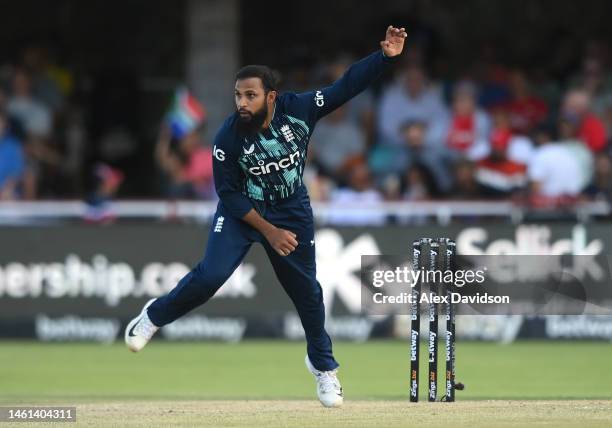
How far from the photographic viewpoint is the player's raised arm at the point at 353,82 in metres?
9.08

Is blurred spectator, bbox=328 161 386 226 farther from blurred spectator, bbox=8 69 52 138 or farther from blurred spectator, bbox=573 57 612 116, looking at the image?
blurred spectator, bbox=8 69 52 138

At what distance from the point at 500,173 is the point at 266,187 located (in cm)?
688

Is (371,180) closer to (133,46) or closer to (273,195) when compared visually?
(133,46)

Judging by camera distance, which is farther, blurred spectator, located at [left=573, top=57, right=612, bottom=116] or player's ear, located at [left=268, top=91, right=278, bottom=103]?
blurred spectator, located at [left=573, top=57, right=612, bottom=116]

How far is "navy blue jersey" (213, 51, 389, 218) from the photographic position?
923cm

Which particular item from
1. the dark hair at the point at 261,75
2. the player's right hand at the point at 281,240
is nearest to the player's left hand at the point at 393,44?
the dark hair at the point at 261,75

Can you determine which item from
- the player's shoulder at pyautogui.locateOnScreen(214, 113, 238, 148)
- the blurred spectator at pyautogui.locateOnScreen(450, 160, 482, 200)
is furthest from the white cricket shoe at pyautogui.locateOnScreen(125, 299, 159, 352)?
the blurred spectator at pyautogui.locateOnScreen(450, 160, 482, 200)

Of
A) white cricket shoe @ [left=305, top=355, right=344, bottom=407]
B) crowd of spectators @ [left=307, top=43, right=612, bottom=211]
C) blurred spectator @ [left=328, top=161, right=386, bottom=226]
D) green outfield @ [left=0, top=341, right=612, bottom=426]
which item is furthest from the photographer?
crowd of spectators @ [left=307, top=43, right=612, bottom=211]

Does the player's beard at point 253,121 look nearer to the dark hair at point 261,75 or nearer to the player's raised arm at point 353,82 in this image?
the dark hair at point 261,75

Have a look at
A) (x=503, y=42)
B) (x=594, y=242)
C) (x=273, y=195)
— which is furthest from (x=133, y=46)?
(x=273, y=195)

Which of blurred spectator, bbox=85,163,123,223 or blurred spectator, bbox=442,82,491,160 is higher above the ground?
blurred spectator, bbox=442,82,491,160

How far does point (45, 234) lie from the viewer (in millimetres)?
15453

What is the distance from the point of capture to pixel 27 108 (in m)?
17.5

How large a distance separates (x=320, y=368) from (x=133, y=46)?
1123cm
